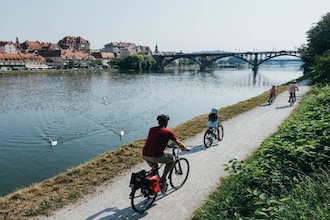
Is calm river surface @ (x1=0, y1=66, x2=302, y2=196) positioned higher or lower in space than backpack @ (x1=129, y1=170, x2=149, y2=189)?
lower

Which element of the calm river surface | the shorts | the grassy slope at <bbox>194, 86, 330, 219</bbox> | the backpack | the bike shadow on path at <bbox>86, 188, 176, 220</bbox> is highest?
the grassy slope at <bbox>194, 86, 330, 219</bbox>

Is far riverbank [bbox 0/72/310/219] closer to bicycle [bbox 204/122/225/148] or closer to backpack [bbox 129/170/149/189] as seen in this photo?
backpack [bbox 129/170/149/189]

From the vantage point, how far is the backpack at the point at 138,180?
715 cm

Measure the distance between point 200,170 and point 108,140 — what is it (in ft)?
36.2

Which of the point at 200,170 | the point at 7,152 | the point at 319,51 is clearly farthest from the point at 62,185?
the point at 319,51

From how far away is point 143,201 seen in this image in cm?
802

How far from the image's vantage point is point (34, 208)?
7.78m

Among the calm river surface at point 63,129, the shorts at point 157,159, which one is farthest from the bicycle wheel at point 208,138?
the calm river surface at point 63,129

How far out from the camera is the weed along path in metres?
7.50

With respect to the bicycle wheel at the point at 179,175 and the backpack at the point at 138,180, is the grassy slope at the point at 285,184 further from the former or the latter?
the bicycle wheel at the point at 179,175

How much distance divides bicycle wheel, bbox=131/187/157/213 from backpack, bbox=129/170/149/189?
0.27 m

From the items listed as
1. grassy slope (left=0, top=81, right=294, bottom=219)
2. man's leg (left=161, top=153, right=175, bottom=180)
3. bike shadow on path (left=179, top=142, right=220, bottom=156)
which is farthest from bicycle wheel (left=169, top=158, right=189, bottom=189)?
bike shadow on path (left=179, top=142, right=220, bottom=156)

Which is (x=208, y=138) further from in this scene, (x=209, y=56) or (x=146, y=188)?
(x=209, y=56)

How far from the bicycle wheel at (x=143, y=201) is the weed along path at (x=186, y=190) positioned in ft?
0.43
